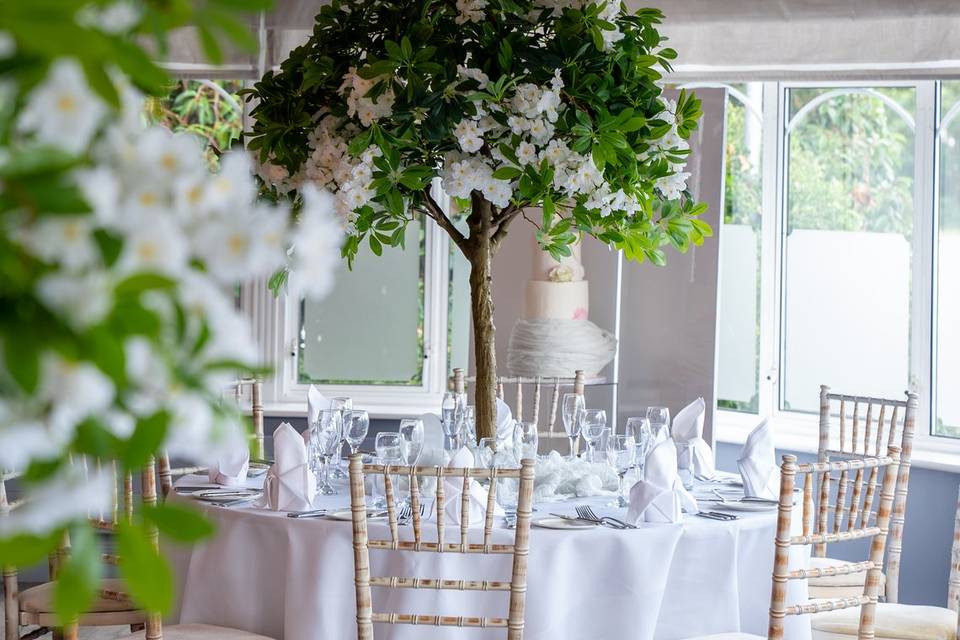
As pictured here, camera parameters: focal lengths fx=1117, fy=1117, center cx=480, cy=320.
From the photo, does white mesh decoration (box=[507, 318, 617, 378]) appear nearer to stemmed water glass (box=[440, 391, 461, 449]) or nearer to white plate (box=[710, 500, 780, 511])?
stemmed water glass (box=[440, 391, 461, 449])

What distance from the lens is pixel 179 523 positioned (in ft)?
1.48

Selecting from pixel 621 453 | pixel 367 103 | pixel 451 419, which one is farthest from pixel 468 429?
pixel 367 103

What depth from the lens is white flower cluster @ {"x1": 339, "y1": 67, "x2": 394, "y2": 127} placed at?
92.7 inches

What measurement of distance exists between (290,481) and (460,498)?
0.39m

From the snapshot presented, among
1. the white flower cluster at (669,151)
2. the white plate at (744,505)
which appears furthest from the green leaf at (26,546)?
the white plate at (744,505)

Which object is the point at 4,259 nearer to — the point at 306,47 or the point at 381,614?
the point at 381,614

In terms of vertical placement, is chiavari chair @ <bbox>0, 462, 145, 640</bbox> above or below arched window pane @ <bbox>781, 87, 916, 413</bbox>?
below

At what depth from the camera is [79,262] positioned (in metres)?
0.41

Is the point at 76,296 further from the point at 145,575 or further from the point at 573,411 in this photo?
the point at 573,411

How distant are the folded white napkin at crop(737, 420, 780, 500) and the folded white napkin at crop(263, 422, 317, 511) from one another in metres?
1.05

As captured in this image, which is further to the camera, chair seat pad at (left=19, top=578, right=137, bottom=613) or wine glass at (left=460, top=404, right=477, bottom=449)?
wine glass at (left=460, top=404, right=477, bottom=449)

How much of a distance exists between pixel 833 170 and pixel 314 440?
2898 mm

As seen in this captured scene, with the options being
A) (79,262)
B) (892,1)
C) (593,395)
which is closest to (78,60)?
(79,262)

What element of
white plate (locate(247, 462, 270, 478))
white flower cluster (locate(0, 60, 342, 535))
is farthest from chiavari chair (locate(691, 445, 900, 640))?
white flower cluster (locate(0, 60, 342, 535))
